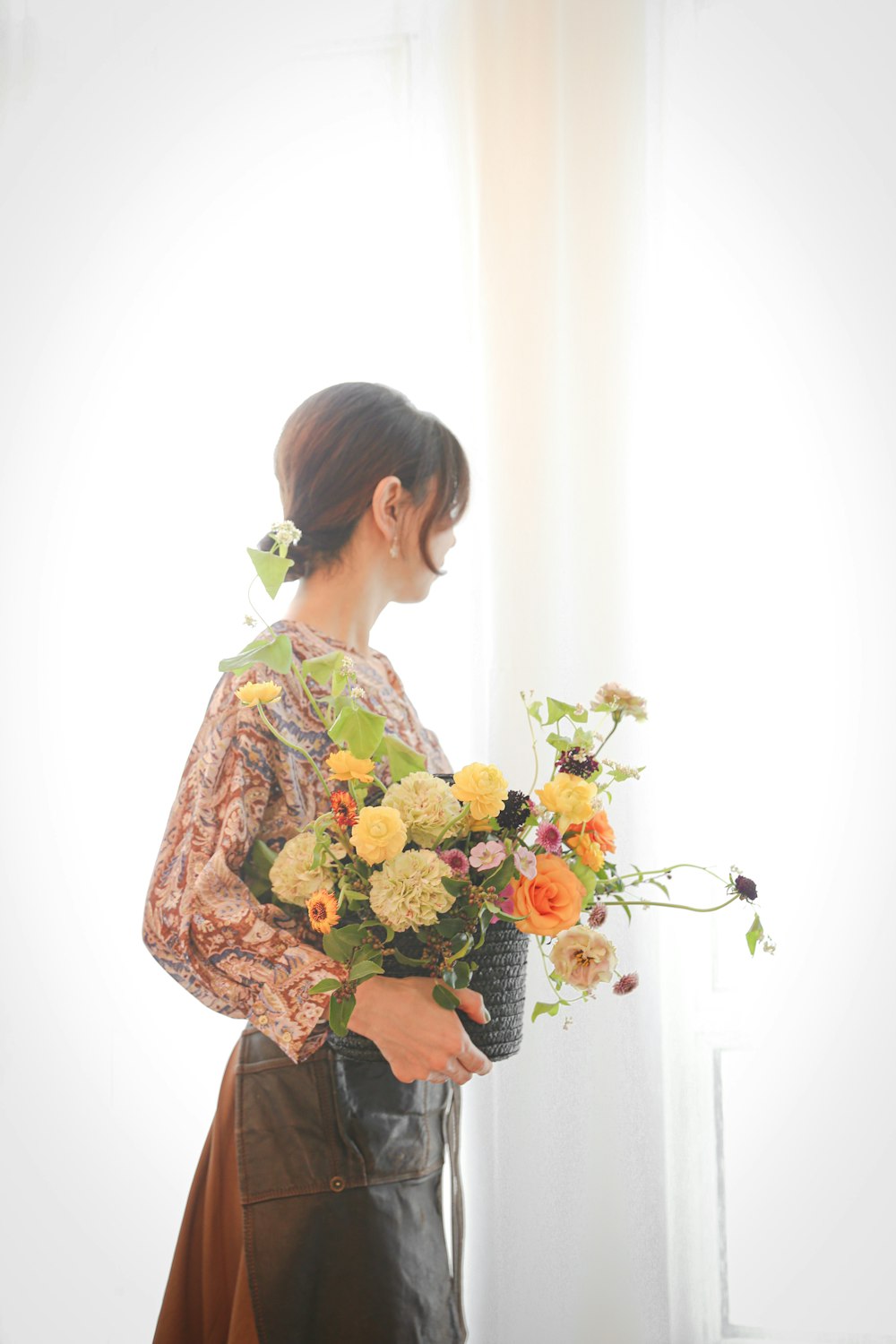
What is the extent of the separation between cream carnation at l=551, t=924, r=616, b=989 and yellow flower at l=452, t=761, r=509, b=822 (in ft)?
0.35

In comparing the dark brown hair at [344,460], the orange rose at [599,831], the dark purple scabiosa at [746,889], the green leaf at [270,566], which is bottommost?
the dark purple scabiosa at [746,889]

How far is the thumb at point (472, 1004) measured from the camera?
89 cm

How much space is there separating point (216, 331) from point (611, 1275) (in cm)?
145

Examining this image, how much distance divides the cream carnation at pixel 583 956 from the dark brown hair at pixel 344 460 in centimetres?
49

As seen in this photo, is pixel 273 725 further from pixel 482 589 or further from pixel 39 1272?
pixel 39 1272

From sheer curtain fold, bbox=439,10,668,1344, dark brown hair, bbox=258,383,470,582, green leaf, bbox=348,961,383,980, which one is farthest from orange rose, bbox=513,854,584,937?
sheer curtain fold, bbox=439,10,668,1344

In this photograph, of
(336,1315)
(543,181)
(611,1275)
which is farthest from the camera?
(543,181)

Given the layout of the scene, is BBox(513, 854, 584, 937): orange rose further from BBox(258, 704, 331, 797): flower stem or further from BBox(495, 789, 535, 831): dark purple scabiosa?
BBox(258, 704, 331, 797): flower stem

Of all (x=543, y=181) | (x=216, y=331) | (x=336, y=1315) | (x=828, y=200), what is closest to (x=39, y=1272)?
(x=336, y=1315)

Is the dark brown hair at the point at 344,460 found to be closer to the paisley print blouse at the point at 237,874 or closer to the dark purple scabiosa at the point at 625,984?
the paisley print blouse at the point at 237,874

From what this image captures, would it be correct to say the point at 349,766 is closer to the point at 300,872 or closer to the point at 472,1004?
the point at 300,872

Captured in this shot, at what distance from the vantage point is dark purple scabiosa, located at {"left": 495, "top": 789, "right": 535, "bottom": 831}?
854 mm

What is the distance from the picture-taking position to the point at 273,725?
1000 mm

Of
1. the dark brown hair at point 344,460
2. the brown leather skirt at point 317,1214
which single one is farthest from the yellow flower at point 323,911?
the dark brown hair at point 344,460
